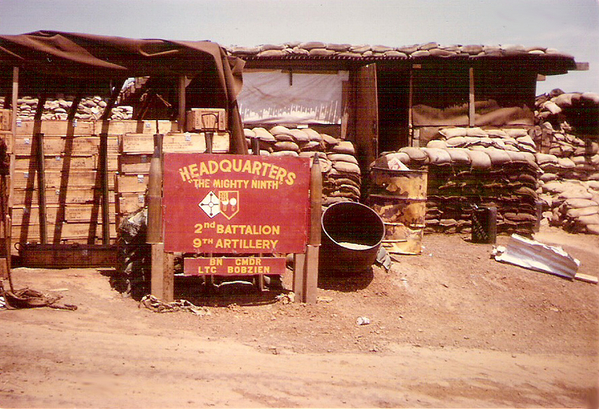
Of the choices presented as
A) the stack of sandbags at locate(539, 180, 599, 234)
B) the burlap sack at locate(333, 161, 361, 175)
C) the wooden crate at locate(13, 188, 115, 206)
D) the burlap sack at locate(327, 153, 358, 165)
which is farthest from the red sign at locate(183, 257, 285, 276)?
the stack of sandbags at locate(539, 180, 599, 234)

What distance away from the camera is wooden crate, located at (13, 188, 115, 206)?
750cm

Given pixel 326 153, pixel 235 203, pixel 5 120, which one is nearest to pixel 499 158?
pixel 326 153

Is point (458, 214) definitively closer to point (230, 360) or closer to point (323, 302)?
point (323, 302)

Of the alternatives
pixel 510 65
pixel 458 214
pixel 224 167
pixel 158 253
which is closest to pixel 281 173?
pixel 224 167

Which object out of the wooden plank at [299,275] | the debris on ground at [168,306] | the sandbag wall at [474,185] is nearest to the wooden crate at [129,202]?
the debris on ground at [168,306]

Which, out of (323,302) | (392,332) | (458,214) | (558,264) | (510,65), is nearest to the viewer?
(392,332)

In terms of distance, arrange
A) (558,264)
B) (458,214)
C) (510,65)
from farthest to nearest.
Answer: (510,65)
(458,214)
(558,264)

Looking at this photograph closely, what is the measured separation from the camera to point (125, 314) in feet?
19.1

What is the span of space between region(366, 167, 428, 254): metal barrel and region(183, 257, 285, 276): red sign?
10.7ft

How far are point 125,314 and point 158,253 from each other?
790mm

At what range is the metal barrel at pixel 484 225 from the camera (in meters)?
10.7

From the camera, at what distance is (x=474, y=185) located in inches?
452

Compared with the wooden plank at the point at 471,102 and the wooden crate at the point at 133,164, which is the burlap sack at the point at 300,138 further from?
the wooden plank at the point at 471,102

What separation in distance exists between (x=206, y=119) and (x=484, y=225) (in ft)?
20.8
